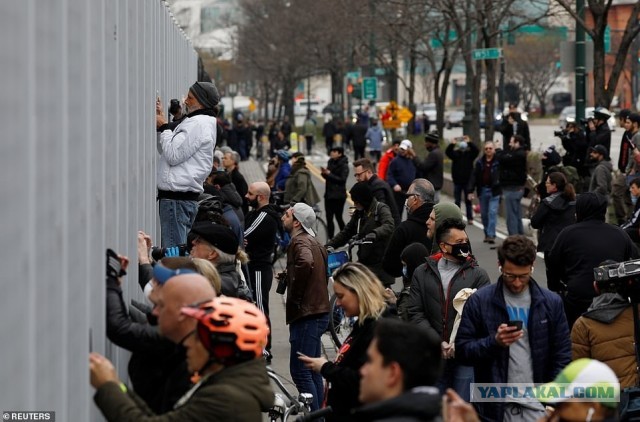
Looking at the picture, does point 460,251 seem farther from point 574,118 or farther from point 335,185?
point 574,118

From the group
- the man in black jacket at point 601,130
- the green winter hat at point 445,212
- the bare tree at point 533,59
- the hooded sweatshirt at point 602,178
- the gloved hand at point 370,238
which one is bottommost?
the gloved hand at point 370,238

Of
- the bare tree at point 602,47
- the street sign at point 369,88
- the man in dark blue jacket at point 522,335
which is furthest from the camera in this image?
the street sign at point 369,88

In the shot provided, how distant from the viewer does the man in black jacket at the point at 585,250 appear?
32.6 feet

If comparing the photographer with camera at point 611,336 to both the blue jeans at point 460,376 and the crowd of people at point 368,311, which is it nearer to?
the crowd of people at point 368,311

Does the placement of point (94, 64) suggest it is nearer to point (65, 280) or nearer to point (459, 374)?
point (65, 280)

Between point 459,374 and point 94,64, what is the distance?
3.62 m

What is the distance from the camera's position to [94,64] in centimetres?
533

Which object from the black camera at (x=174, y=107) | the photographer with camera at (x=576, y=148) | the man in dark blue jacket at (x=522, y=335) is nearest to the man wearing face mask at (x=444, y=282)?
the man in dark blue jacket at (x=522, y=335)

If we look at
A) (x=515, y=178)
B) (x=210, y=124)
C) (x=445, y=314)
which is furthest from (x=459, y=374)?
(x=515, y=178)

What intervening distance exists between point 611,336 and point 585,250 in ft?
6.68

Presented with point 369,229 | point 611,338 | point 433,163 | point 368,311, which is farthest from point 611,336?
point 433,163

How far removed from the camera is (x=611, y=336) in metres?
8.00

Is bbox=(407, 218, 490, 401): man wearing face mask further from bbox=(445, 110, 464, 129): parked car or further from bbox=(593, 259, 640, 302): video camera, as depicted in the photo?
bbox=(445, 110, 464, 129): parked car

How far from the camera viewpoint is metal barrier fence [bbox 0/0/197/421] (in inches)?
149
